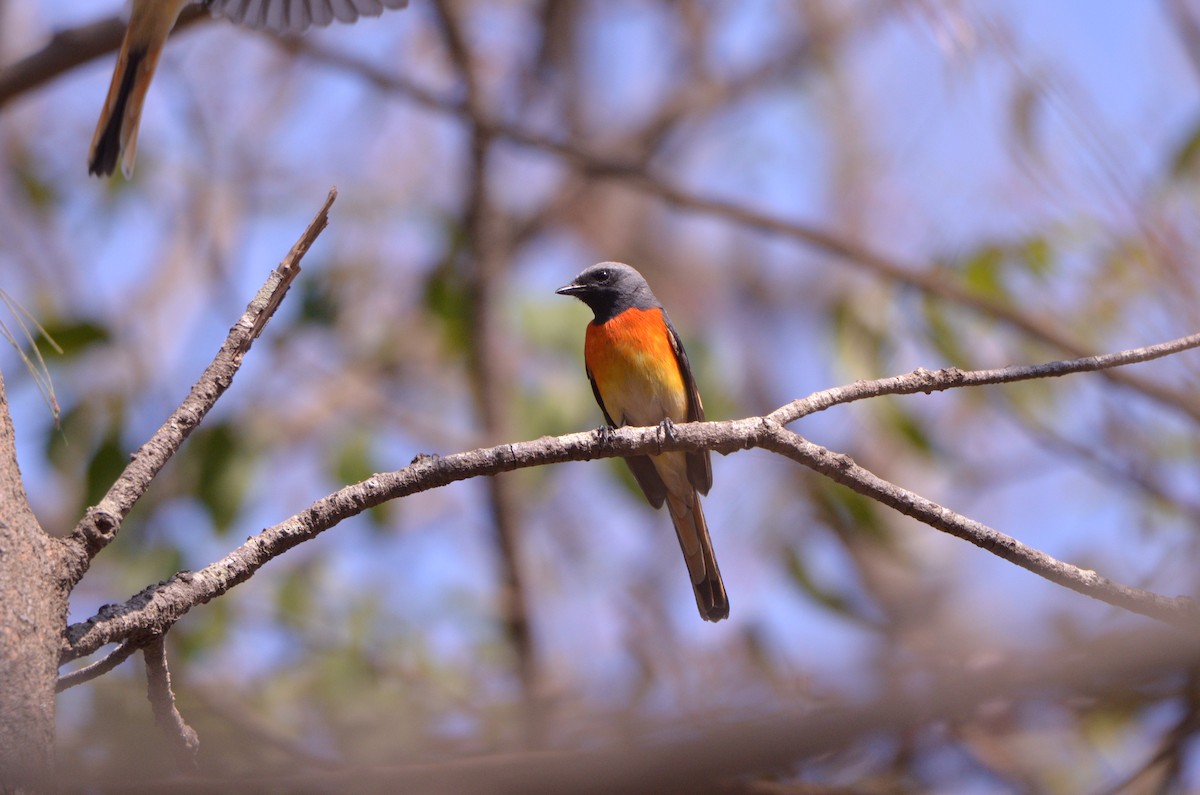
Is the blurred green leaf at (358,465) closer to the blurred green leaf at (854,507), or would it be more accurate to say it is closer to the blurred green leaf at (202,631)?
the blurred green leaf at (202,631)

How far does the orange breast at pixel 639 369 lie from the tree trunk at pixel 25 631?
3218 mm

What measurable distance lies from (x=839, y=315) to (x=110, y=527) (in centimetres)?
489

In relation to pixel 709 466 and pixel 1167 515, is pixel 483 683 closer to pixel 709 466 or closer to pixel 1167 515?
pixel 709 466

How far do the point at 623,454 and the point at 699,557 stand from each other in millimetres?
Answer: 1931

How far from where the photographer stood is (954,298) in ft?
18.5

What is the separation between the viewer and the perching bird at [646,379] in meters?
4.71

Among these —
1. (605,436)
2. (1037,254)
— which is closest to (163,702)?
(605,436)

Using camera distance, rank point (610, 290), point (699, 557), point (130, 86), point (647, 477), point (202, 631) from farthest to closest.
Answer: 1. point (202, 631)
2. point (610, 290)
3. point (647, 477)
4. point (699, 557)
5. point (130, 86)

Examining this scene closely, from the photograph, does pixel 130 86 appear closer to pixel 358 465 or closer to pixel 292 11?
pixel 292 11

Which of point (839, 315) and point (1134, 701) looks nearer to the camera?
point (1134, 701)

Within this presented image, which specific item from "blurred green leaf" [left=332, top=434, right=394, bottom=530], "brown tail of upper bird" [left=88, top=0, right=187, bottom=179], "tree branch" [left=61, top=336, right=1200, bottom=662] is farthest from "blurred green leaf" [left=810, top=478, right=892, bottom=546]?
"brown tail of upper bird" [left=88, top=0, right=187, bottom=179]

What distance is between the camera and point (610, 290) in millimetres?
5246

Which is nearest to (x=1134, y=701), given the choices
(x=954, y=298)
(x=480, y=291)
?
(x=954, y=298)

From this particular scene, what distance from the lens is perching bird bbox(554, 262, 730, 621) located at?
471 centimetres
